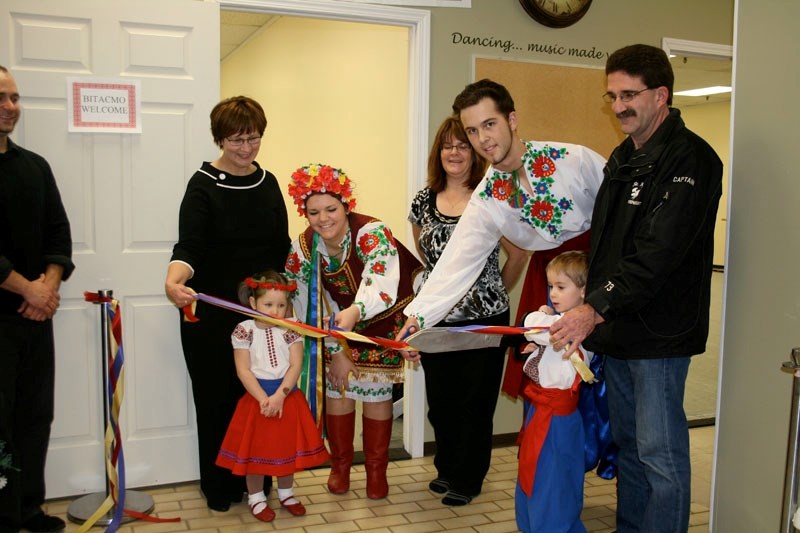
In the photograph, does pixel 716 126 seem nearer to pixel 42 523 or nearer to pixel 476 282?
pixel 476 282

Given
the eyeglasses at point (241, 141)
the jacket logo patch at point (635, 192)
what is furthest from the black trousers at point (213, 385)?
the jacket logo patch at point (635, 192)

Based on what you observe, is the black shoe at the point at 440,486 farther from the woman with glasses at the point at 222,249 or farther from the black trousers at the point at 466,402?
the woman with glasses at the point at 222,249

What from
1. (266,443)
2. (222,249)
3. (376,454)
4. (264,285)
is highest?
(222,249)

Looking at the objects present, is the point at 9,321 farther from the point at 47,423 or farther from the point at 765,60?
the point at 765,60

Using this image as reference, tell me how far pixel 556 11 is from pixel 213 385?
2609mm

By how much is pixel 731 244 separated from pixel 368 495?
1888mm

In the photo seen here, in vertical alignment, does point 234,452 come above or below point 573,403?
below

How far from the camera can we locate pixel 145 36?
324 centimetres

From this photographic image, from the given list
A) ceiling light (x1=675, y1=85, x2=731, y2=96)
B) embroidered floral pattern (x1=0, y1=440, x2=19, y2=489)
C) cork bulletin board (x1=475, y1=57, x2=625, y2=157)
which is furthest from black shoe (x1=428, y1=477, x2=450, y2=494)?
ceiling light (x1=675, y1=85, x2=731, y2=96)

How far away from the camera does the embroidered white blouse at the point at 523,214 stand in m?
2.66

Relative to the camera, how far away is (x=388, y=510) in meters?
3.25

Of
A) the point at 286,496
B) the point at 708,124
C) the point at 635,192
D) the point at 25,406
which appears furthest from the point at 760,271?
the point at 708,124

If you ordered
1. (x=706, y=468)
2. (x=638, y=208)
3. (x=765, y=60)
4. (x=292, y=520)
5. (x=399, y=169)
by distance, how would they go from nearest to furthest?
(x=638, y=208)
(x=765, y=60)
(x=292, y=520)
(x=706, y=468)
(x=399, y=169)

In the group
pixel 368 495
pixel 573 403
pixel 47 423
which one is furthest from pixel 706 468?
pixel 47 423
